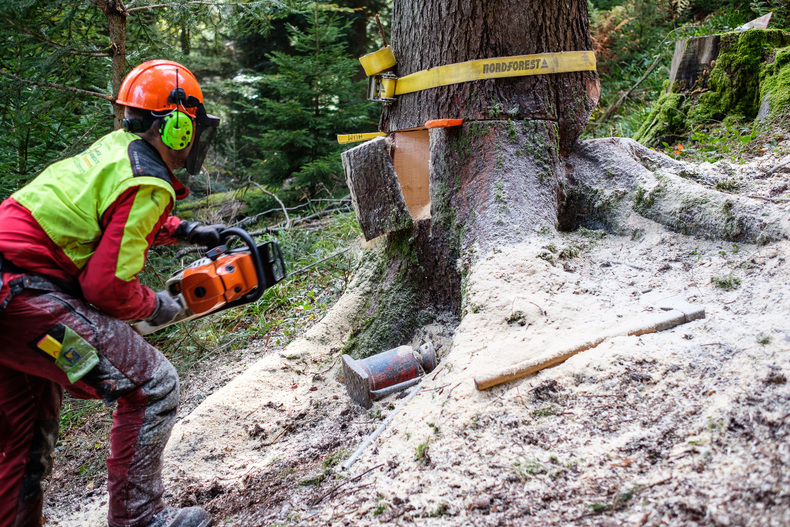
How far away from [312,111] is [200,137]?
5.71 meters

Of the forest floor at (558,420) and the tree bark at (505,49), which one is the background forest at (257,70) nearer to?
the tree bark at (505,49)

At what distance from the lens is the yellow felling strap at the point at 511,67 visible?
2.82 metres

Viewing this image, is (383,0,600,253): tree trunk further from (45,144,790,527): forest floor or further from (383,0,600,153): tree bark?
(45,144,790,527): forest floor

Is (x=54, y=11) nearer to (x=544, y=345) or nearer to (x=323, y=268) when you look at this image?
(x=323, y=268)

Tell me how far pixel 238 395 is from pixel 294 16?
27.7 feet

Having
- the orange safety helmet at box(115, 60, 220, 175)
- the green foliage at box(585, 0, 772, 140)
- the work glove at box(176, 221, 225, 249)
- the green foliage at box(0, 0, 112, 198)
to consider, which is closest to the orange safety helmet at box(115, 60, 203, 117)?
the orange safety helmet at box(115, 60, 220, 175)

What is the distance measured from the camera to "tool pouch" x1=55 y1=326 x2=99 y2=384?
77.9 inches

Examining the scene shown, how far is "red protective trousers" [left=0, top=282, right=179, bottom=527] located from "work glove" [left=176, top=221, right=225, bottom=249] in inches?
24.0

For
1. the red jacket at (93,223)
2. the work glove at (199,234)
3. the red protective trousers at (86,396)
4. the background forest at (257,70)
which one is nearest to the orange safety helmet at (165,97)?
the red jacket at (93,223)

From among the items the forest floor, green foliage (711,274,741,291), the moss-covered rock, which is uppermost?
the moss-covered rock

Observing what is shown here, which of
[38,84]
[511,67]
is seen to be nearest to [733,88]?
[511,67]

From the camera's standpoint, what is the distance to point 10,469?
6.95ft

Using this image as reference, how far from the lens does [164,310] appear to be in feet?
7.51

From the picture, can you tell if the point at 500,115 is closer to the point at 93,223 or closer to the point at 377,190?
the point at 377,190
